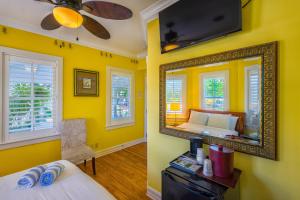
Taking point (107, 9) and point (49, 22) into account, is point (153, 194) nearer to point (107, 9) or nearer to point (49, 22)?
point (107, 9)

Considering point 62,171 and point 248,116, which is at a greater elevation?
point 248,116

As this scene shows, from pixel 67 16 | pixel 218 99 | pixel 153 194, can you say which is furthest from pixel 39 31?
pixel 153 194

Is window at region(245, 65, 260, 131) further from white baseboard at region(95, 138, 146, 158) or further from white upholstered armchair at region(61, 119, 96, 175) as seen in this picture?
white baseboard at region(95, 138, 146, 158)

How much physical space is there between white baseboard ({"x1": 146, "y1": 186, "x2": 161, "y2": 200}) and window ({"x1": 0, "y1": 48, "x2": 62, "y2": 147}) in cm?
192

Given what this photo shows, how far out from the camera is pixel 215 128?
143 cm

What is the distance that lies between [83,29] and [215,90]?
2.42 m

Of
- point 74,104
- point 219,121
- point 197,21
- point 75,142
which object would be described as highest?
point 197,21

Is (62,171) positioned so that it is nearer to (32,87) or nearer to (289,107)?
(32,87)

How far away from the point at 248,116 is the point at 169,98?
2.81 ft

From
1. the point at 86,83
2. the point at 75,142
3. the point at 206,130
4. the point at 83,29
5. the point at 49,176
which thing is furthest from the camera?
the point at 86,83

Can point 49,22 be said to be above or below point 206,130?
above

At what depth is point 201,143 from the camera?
4.66ft

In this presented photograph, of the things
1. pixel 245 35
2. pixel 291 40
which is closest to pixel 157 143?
pixel 245 35

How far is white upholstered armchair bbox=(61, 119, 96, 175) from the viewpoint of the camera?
238cm
